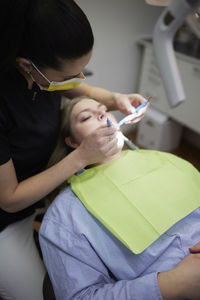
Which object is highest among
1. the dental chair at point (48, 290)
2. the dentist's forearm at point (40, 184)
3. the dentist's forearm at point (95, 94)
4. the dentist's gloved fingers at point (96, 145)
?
the dentist's forearm at point (95, 94)

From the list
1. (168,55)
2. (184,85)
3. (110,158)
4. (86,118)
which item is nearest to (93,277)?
(110,158)

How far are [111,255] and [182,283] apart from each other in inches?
10.2

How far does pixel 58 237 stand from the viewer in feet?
3.02

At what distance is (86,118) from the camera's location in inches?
44.3

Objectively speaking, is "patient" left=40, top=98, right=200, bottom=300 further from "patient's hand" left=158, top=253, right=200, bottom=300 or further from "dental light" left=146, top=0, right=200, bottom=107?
"dental light" left=146, top=0, right=200, bottom=107

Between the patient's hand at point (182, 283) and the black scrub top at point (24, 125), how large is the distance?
63 cm

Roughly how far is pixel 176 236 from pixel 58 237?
17.0 inches

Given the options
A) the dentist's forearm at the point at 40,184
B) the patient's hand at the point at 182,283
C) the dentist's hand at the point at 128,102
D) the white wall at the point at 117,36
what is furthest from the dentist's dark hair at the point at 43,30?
the white wall at the point at 117,36

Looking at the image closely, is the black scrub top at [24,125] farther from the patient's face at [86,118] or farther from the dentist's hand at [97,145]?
the dentist's hand at [97,145]

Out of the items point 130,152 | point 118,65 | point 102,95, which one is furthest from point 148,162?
point 118,65

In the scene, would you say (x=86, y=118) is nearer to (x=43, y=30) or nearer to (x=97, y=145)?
(x=97, y=145)

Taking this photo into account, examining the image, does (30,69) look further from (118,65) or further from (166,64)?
(118,65)

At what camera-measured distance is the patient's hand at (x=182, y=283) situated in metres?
0.74

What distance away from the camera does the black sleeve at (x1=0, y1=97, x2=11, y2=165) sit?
833mm
